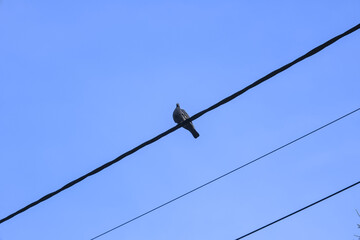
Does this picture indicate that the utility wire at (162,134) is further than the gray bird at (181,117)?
No

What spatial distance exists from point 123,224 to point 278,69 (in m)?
3.18

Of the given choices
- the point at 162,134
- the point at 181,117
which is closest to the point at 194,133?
the point at 181,117

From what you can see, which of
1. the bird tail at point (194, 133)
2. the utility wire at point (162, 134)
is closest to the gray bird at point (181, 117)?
the bird tail at point (194, 133)

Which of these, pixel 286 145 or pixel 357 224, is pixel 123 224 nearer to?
pixel 286 145

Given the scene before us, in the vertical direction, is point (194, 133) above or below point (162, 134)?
above

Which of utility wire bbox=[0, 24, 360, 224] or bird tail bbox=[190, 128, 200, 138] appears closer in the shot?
utility wire bbox=[0, 24, 360, 224]

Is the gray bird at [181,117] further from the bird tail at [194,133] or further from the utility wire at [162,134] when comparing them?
the utility wire at [162,134]

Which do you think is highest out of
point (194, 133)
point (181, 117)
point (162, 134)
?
point (181, 117)

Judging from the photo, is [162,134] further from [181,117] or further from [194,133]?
[181,117]

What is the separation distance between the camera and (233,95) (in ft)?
11.8

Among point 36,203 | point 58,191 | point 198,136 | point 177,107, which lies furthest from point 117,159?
point 177,107

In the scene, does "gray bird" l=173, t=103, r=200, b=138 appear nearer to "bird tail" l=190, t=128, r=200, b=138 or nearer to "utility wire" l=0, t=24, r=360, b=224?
"bird tail" l=190, t=128, r=200, b=138

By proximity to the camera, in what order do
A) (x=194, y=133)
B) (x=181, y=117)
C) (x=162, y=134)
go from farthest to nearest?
(x=181, y=117), (x=194, y=133), (x=162, y=134)

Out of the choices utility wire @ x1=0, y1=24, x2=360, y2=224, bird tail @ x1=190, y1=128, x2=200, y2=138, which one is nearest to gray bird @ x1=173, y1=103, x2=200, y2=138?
bird tail @ x1=190, y1=128, x2=200, y2=138
